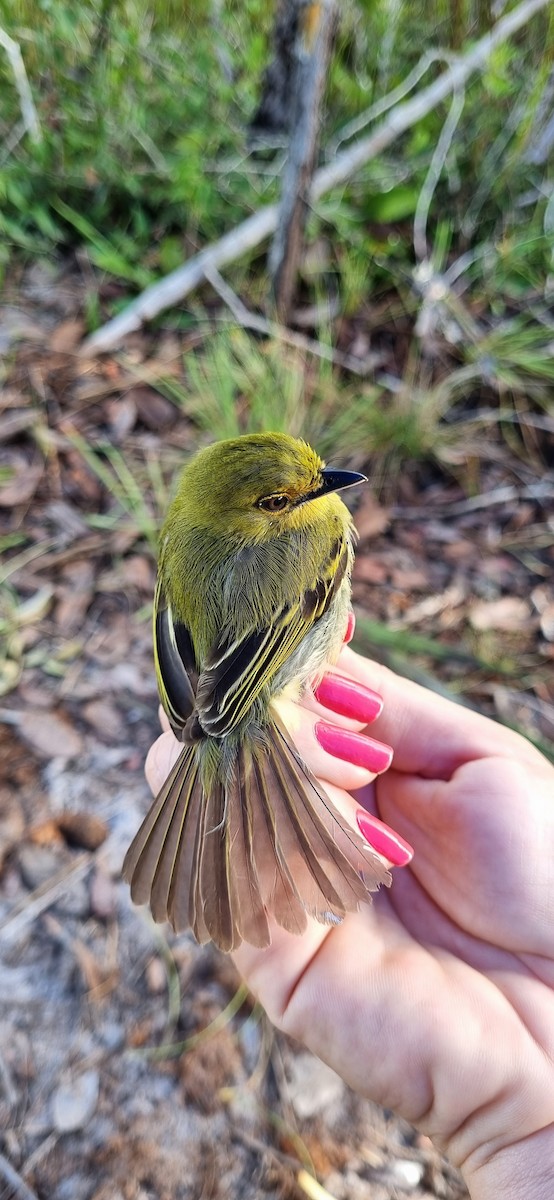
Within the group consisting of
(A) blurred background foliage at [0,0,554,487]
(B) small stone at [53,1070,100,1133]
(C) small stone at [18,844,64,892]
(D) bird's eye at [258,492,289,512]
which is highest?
(A) blurred background foliage at [0,0,554,487]

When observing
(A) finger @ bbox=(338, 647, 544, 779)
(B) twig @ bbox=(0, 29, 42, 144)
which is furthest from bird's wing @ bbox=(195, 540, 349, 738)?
(B) twig @ bbox=(0, 29, 42, 144)

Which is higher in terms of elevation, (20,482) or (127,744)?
(20,482)

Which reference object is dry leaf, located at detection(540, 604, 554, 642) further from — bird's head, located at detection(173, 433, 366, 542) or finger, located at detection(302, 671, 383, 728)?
bird's head, located at detection(173, 433, 366, 542)

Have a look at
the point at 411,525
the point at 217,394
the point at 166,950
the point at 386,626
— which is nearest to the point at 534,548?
the point at 411,525

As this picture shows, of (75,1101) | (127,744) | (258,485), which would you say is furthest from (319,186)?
(75,1101)

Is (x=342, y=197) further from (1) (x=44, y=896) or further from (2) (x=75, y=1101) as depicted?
(2) (x=75, y=1101)

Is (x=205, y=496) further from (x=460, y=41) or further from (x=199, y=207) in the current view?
(x=460, y=41)
